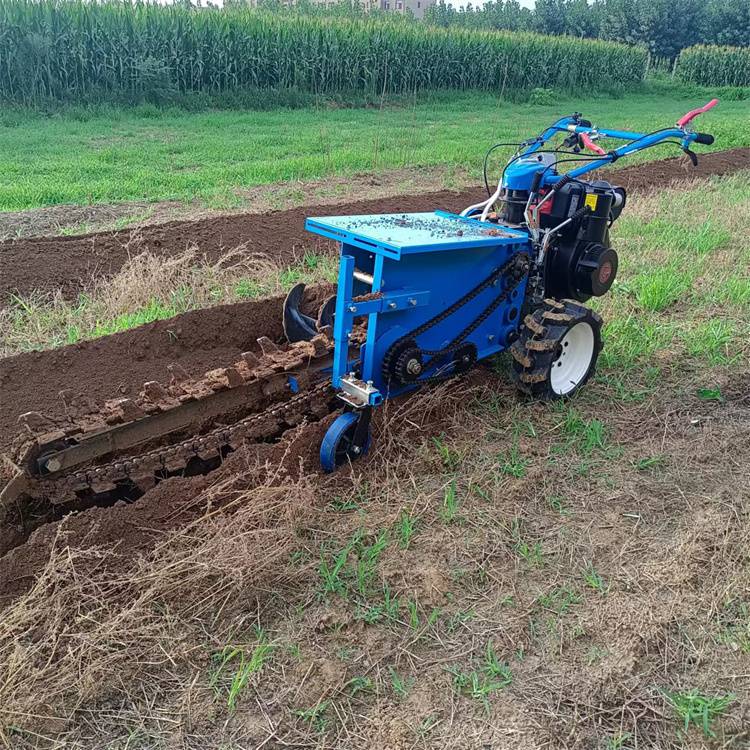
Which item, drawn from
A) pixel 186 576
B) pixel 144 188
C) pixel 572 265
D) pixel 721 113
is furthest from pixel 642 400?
pixel 721 113

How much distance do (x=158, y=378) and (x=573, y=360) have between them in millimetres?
2863

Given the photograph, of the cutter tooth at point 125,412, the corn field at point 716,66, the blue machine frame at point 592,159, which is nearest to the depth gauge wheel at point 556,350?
the blue machine frame at point 592,159

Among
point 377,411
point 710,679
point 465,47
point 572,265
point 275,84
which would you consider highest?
point 465,47

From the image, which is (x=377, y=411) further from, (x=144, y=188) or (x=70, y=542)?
(x=144, y=188)

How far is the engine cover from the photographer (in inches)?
186

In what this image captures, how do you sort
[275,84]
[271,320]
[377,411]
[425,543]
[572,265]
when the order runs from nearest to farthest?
[425,543] < [377,411] < [572,265] < [271,320] < [275,84]

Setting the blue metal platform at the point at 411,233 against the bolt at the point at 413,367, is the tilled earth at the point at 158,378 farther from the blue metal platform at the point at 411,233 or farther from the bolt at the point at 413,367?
the blue metal platform at the point at 411,233

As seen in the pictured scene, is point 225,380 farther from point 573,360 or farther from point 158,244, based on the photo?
point 158,244

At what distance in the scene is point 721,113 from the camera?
81.9 feet

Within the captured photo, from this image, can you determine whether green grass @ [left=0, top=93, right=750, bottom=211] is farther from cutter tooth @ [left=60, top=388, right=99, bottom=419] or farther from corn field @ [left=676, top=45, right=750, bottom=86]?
corn field @ [left=676, top=45, right=750, bottom=86]

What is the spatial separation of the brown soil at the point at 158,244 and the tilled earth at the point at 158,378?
0.01 m

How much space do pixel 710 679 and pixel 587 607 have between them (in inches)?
21.6

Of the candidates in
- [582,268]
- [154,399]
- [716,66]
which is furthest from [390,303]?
[716,66]

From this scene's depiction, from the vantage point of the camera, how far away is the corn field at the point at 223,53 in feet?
55.7
